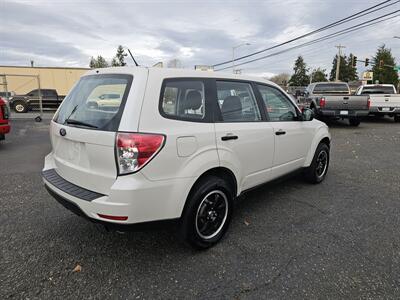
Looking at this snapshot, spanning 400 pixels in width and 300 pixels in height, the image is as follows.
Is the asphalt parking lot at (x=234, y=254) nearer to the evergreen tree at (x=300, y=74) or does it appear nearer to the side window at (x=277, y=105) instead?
the side window at (x=277, y=105)

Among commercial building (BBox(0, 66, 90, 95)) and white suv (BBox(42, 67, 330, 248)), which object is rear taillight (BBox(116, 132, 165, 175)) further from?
commercial building (BBox(0, 66, 90, 95))

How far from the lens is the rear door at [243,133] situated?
2881mm

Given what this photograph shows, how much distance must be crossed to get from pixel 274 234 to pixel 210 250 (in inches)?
31.5

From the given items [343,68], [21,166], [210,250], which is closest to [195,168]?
[210,250]

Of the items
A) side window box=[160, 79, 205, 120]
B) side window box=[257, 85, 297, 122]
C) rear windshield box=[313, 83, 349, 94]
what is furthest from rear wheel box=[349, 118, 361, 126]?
side window box=[160, 79, 205, 120]

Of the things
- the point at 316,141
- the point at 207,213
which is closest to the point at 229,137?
the point at 207,213

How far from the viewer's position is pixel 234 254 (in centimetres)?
284

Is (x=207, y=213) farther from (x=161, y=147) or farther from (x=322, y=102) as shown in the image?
(x=322, y=102)

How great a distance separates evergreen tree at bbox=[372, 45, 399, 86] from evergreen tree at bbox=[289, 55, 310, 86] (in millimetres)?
32613

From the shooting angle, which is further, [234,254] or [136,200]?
[234,254]

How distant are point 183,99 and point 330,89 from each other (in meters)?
13.5

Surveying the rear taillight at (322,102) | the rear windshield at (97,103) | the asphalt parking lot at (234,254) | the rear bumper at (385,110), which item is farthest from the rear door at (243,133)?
the rear bumper at (385,110)

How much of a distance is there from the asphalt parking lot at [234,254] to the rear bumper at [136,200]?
1.82ft

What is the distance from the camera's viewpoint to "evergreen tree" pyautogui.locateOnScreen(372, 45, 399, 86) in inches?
1951
